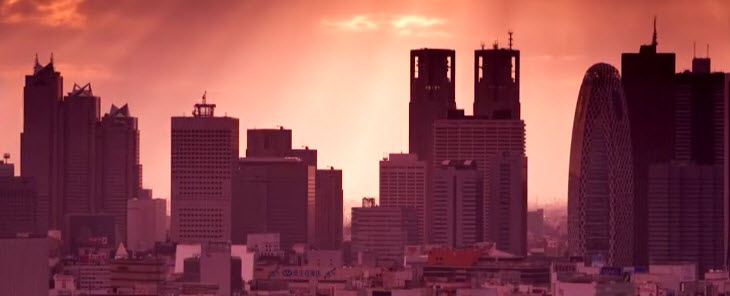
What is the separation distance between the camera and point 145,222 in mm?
81812

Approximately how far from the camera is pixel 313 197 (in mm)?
82312

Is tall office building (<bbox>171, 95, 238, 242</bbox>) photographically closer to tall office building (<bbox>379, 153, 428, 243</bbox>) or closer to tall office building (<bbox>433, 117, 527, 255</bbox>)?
tall office building (<bbox>379, 153, 428, 243</bbox>)

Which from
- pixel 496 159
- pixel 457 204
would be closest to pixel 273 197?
pixel 457 204

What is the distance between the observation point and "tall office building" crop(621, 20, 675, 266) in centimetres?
7675

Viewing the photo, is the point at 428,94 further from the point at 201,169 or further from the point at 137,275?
the point at 137,275

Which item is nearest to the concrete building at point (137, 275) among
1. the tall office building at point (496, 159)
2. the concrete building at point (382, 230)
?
A: the concrete building at point (382, 230)

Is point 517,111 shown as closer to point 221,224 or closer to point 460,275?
point 221,224

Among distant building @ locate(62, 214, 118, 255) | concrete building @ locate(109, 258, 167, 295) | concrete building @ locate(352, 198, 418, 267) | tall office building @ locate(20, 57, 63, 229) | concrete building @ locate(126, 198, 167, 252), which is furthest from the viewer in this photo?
tall office building @ locate(20, 57, 63, 229)

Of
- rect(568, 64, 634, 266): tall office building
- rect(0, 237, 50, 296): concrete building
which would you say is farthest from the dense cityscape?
rect(0, 237, 50, 296): concrete building

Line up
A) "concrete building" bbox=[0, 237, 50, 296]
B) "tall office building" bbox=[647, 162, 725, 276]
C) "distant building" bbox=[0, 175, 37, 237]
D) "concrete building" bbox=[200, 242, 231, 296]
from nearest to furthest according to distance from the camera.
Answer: "concrete building" bbox=[0, 237, 50, 296], "concrete building" bbox=[200, 242, 231, 296], "distant building" bbox=[0, 175, 37, 237], "tall office building" bbox=[647, 162, 725, 276]

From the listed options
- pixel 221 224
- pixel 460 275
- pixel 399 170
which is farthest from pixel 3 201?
pixel 460 275

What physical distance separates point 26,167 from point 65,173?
2.38 meters

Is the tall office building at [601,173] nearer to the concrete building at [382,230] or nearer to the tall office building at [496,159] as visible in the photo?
the tall office building at [496,159]

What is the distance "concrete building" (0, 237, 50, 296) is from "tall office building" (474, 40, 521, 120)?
36352 mm
